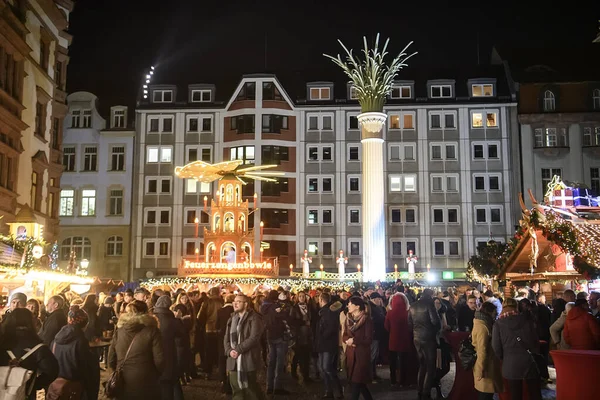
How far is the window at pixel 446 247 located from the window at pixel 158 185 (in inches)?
789

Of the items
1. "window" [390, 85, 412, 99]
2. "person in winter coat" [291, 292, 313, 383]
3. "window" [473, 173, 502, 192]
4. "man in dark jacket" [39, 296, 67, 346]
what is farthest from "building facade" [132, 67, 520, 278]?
"man in dark jacket" [39, 296, 67, 346]

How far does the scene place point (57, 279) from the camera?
21.7 m

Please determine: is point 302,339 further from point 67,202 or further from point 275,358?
point 67,202

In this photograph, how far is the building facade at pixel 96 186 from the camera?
55.2 m

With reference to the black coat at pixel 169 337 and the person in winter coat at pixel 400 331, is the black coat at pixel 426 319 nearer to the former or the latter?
the person in winter coat at pixel 400 331

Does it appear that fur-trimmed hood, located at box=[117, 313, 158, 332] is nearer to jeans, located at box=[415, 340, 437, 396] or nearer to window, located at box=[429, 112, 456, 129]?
jeans, located at box=[415, 340, 437, 396]

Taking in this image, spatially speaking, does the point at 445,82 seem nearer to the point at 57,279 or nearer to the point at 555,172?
the point at 555,172

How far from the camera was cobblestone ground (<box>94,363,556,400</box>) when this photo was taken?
14062 millimetres

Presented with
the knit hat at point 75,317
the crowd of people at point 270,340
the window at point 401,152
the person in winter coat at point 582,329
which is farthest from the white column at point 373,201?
the knit hat at point 75,317

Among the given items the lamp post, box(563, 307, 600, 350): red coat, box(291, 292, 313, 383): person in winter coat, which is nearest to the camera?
box(563, 307, 600, 350): red coat

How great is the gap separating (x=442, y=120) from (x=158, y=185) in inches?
844

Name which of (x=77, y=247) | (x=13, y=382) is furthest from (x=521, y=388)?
(x=77, y=247)

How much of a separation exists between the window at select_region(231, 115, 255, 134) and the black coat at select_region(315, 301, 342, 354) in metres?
42.2

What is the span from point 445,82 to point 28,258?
42.4 m
